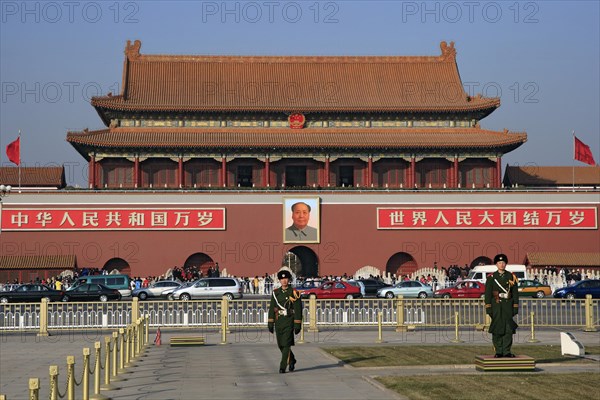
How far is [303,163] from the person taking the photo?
5700cm

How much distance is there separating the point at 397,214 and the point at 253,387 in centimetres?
3834

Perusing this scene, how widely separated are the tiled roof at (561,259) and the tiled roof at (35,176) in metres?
28.1

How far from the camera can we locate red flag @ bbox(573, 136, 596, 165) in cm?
5450

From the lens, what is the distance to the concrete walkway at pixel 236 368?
1481 cm

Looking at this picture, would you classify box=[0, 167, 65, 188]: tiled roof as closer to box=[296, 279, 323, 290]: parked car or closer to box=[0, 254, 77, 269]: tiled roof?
box=[0, 254, 77, 269]: tiled roof

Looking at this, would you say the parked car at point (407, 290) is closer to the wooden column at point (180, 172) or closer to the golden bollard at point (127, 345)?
the wooden column at point (180, 172)

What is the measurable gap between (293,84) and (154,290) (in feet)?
66.7

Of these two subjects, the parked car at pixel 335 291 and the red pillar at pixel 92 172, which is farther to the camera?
the red pillar at pixel 92 172

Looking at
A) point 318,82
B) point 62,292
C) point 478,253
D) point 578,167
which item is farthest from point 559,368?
point 578,167

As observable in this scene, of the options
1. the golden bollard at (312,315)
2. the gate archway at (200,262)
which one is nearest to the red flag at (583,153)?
the gate archway at (200,262)

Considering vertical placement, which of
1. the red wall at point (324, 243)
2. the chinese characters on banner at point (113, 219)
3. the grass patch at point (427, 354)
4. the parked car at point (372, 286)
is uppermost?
the chinese characters on banner at point (113, 219)

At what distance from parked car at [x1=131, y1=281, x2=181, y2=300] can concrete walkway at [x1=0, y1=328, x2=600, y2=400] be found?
17619 mm

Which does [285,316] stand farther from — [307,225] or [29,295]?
[307,225]

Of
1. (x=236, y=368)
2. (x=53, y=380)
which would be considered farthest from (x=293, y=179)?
(x=53, y=380)
